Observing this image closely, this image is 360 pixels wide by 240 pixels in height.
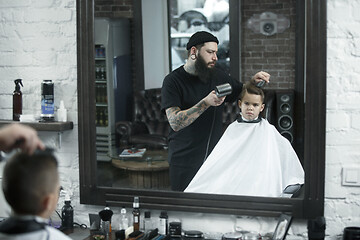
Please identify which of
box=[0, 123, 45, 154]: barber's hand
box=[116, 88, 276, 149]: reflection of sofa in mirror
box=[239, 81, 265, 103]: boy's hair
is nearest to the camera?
box=[0, 123, 45, 154]: barber's hand

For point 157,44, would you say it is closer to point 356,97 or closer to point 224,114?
point 224,114

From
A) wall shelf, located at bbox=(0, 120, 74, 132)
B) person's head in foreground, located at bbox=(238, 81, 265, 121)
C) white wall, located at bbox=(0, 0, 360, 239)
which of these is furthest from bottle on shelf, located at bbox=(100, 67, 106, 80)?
person's head in foreground, located at bbox=(238, 81, 265, 121)

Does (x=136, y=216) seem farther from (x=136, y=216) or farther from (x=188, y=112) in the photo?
(x=188, y=112)

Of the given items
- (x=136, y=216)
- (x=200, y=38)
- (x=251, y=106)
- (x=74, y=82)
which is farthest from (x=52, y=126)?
(x=251, y=106)

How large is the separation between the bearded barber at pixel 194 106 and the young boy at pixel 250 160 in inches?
2.0

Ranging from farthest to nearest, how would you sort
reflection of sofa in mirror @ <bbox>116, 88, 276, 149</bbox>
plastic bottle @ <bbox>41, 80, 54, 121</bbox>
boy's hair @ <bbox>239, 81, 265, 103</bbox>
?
plastic bottle @ <bbox>41, 80, 54, 121</bbox> → reflection of sofa in mirror @ <bbox>116, 88, 276, 149</bbox> → boy's hair @ <bbox>239, 81, 265, 103</bbox>

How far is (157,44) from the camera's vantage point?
98.8 inches

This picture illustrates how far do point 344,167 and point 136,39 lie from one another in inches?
43.6

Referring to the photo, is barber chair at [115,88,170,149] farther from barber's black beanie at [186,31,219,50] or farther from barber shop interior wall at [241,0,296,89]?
barber shop interior wall at [241,0,296,89]

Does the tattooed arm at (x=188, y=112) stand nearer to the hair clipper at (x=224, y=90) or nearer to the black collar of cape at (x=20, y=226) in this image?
the hair clipper at (x=224, y=90)

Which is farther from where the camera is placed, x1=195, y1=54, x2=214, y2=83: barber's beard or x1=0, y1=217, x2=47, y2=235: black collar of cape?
x1=195, y1=54, x2=214, y2=83: barber's beard

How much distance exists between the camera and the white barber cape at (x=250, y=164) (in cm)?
243

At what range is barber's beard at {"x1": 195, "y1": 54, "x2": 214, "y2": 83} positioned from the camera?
8.16 feet

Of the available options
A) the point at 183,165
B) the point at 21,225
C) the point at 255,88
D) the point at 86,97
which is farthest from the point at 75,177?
the point at 21,225
